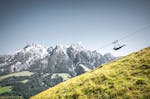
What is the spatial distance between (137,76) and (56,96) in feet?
39.5

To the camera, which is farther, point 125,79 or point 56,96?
point 56,96

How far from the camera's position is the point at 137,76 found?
2092cm

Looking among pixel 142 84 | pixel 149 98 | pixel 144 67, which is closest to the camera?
pixel 149 98

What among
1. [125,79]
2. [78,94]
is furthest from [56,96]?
[125,79]

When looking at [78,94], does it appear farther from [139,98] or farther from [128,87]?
[139,98]

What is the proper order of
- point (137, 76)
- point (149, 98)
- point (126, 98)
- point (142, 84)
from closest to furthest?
point (149, 98)
point (126, 98)
point (142, 84)
point (137, 76)

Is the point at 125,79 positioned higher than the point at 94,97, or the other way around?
the point at 125,79

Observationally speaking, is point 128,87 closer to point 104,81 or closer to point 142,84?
point 142,84

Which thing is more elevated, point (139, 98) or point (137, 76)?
point (137, 76)

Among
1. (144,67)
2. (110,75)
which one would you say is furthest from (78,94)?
(144,67)

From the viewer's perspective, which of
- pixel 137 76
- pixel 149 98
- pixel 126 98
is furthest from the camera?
pixel 137 76

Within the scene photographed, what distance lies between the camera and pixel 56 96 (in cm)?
2450

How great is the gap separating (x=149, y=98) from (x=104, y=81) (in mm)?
8025

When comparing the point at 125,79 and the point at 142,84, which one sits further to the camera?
the point at 125,79
